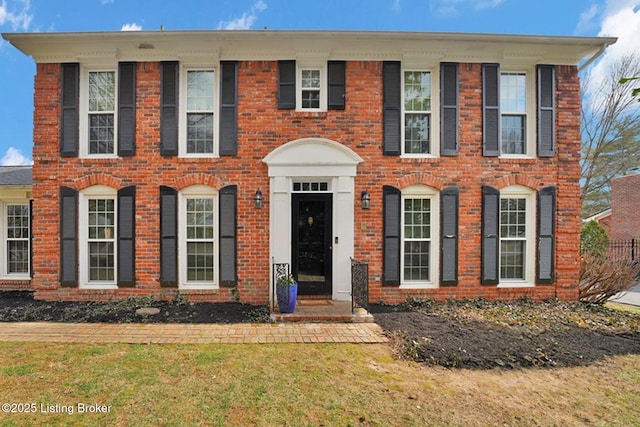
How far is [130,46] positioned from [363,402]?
7.63 metres

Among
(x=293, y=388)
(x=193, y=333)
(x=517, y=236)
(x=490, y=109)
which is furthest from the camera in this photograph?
(x=517, y=236)

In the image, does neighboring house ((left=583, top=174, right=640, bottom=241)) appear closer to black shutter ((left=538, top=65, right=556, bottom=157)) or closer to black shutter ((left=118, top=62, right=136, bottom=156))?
black shutter ((left=538, top=65, right=556, bottom=157))

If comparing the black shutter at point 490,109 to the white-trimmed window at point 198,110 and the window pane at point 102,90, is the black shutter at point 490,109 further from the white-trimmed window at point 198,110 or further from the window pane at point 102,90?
the window pane at point 102,90

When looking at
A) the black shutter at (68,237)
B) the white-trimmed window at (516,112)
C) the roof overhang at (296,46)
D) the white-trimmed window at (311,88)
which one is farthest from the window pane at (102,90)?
the white-trimmed window at (516,112)

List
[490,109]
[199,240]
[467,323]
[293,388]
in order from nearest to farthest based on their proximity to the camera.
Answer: [293,388]
[467,323]
[199,240]
[490,109]

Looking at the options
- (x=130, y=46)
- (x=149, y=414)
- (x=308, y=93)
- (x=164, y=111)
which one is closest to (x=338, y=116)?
(x=308, y=93)

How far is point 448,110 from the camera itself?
6902 millimetres

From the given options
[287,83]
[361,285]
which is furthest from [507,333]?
[287,83]

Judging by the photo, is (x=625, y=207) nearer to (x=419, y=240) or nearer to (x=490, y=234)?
(x=490, y=234)

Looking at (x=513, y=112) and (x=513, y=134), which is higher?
(x=513, y=112)

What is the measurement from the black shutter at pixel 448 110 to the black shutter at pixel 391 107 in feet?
3.04

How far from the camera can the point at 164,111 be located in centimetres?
678

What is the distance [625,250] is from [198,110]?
772 inches

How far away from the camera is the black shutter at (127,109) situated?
677 cm
